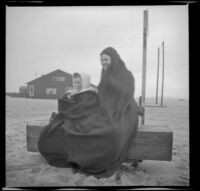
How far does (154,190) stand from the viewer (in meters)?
1.73

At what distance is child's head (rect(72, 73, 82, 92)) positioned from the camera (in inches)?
67.0

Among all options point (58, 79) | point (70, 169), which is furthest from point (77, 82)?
point (70, 169)

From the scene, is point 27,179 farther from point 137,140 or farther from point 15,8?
point 15,8

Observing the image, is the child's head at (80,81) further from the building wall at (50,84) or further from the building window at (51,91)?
the building window at (51,91)

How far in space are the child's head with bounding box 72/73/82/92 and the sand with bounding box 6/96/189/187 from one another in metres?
0.24

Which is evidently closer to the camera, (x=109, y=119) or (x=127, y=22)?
(x=109, y=119)

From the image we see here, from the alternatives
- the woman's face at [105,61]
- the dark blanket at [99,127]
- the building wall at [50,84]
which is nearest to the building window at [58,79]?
the building wall at [50,84]

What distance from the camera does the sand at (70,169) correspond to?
172 centimetres

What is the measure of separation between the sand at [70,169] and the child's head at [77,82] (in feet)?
0.78

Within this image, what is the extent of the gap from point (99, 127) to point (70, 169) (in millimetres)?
478

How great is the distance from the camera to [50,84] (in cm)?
175

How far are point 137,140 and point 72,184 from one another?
689mm
